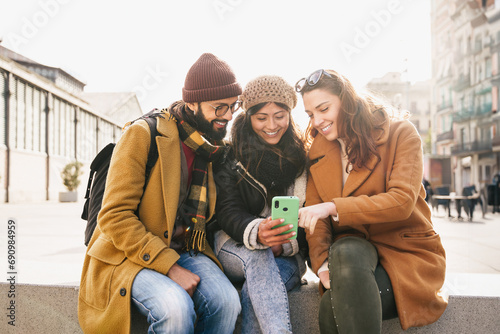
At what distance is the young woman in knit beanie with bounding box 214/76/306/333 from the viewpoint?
217 cm

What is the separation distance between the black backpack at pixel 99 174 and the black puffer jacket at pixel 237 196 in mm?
514

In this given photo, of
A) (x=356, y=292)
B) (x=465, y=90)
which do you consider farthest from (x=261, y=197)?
(x=465, y=90)

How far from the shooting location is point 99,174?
8.21ft

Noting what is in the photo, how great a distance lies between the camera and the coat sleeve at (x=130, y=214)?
6.89ft

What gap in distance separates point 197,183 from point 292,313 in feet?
3.31

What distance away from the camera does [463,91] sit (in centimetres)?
3148

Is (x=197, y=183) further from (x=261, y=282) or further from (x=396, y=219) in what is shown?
(x=396, y=219)

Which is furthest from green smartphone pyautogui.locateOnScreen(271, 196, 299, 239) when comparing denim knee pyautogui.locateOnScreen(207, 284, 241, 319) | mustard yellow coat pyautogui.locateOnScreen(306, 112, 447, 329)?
denim knee pyautogui.locateOnScreen(207, 284, 241, 319)

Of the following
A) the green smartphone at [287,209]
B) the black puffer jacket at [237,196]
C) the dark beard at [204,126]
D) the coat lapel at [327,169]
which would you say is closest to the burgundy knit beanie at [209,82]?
the dark beard at [204,126]

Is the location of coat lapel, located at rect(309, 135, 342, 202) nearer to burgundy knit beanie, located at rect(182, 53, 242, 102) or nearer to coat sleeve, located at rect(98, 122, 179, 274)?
burgundy knit beanie, located at rect(182, 53, 242, 102)

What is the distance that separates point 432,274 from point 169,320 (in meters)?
1.41

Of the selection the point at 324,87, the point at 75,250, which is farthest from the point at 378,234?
the point at 75,250

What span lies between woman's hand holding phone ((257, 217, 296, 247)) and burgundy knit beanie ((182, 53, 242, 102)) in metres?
0.95

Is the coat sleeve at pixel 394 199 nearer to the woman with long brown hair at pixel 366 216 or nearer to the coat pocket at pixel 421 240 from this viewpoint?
the woman with long brown hair at pixel 366 216
